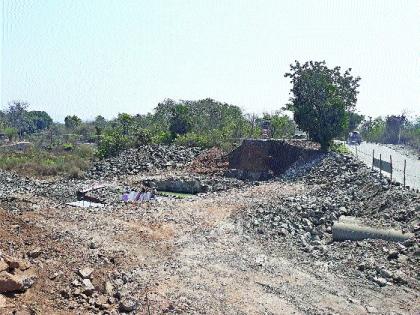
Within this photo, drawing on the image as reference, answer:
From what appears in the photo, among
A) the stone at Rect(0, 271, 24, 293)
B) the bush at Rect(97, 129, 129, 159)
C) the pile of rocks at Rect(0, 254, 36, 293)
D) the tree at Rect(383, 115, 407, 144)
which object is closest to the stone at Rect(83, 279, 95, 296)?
the pile of rocks at Rect(0, 254, 36, 293)

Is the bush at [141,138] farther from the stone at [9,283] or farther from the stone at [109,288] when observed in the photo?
the stone at [9,283]

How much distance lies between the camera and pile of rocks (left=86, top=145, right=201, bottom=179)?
27344 mm

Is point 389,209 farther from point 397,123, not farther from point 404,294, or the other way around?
point 397,123

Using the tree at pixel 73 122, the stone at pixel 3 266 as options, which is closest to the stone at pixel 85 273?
the stone at pixel 3 266

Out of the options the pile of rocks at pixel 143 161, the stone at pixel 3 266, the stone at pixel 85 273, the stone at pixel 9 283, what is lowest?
the stone at pixel 85 273

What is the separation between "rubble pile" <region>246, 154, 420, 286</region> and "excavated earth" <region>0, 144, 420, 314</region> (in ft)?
0.14

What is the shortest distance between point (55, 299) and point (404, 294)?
715 centimetres

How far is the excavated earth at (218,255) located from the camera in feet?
28.2

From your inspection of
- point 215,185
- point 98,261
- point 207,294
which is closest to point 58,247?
point 98,261

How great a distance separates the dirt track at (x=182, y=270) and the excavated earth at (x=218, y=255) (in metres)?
0.03

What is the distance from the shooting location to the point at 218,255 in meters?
11.3

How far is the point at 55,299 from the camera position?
26.9ft

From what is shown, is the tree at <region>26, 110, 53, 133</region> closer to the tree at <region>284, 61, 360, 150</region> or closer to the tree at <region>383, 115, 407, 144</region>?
the tree at <region>383, 115, 407, 144</region>

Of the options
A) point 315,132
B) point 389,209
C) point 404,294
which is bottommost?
point 404,294
